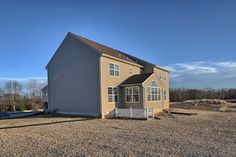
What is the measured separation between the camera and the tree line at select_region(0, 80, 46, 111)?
1466 inches

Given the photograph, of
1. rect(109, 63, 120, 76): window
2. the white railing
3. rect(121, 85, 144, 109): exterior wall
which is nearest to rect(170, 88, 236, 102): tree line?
rect(121, 85, 144, 109): exterior wall

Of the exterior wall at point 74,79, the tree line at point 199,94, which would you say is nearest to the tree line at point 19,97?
the exterior wall at point 74,79

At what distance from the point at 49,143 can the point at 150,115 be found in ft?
40.6

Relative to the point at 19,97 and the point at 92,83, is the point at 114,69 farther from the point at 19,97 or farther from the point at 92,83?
the point at 19,97

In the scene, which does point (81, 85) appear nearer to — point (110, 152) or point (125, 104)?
point (125, 104)

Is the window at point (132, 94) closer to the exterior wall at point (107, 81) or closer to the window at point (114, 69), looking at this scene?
the exterior wall at point (107, 81)

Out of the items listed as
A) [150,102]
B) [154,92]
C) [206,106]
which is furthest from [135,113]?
[206,106]

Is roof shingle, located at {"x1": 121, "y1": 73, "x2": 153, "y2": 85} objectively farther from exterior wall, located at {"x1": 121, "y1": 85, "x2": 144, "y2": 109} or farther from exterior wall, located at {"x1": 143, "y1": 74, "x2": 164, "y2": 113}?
exterior wall, located at {"x1": 121, "y1": 85, "x2": 144, "y2": 109}

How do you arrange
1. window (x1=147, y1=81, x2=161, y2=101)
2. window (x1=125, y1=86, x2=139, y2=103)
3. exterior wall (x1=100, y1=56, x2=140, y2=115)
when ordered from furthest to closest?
window (x1=147, y1=81, x2=161, y2=101) → window (x1=125, y1=86, x2=139, y2=103) → exterior wall (x1=100, y1=56, x2=140, y2=115)

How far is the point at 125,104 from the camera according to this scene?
2312 cm

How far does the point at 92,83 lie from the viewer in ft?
67.9

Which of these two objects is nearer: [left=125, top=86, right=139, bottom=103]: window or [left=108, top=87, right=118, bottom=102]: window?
[left=108, top=87, right=118, bottom=102]: window

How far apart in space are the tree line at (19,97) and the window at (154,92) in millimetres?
24807

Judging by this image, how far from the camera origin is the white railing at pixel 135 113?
18703mm
